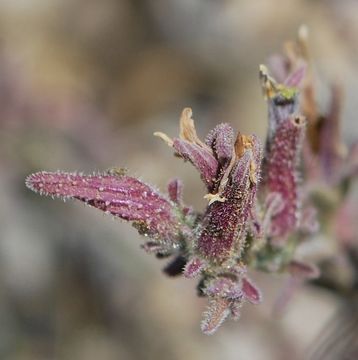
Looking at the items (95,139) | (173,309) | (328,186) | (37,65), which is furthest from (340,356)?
(37,65)

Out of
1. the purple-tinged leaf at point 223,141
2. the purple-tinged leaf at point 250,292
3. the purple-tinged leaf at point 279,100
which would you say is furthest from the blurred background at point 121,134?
the purple-tinged leaf at point 223,141

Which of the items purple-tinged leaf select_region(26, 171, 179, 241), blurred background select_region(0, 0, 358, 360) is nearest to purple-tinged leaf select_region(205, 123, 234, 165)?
purple-tinged leaf select_region(26, 171, 179, 241)

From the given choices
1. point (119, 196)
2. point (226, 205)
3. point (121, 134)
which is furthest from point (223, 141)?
point (121, 134)

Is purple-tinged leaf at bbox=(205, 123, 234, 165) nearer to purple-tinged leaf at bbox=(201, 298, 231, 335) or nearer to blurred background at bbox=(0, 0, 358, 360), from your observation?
purple-tinged leaf at bbox=(201, 298, 231, 335)

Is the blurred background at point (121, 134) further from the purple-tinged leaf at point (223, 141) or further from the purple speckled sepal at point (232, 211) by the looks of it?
the purple-tinged leaf at point (223, 141)

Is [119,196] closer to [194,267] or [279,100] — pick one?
[194,267]

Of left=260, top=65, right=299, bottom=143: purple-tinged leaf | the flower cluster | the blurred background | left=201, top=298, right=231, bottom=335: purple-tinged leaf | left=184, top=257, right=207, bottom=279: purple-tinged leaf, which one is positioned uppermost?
the blurred background
